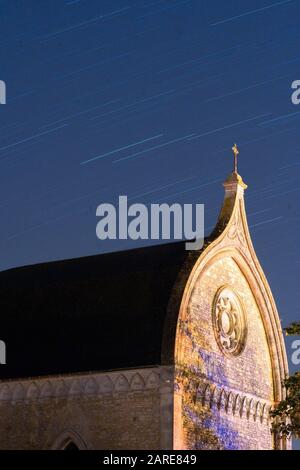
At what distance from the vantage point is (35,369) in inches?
1758

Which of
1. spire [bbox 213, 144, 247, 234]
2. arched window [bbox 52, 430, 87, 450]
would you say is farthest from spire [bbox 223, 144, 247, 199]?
arched window [bbox 52, 430, 87, 450]

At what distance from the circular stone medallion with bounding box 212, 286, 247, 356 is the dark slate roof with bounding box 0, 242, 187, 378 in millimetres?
2673

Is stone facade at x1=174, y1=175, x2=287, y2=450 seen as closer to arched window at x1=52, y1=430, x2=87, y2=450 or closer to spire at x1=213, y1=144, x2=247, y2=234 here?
spire at x1=213, y1=144, x2=247, y2=234

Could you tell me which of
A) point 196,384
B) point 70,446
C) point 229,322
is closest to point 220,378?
point 196,384

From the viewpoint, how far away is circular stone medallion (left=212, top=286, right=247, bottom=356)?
45344 mm

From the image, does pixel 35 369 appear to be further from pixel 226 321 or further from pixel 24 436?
pixel 226 321

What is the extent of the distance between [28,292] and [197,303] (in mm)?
7726

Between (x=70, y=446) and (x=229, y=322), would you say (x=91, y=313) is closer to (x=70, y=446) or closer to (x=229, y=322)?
(x=70, y=446)

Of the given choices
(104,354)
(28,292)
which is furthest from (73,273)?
(104,354)

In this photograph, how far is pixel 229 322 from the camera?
46625mm

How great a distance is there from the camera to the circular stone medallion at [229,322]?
149ft

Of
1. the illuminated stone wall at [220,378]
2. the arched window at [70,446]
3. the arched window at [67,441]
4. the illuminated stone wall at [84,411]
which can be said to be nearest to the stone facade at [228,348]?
the illuminated stone wall at [220,378]

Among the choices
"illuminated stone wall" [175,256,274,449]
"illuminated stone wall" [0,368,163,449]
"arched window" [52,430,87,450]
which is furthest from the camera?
"arched window" [52,430,87,450]
